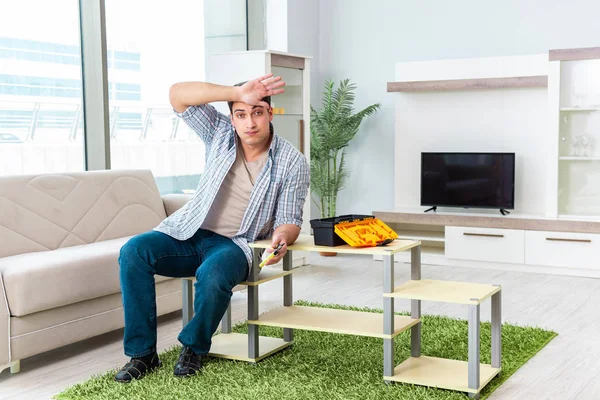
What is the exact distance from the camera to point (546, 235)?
18.3 ft

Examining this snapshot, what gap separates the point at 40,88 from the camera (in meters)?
4.58

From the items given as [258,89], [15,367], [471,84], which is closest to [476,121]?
[471,84]

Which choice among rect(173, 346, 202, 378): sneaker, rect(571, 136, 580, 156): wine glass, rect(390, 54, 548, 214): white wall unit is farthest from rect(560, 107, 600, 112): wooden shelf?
rect(173, 346, 202, 378): sneaker

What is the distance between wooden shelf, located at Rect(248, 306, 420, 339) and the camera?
3.03m

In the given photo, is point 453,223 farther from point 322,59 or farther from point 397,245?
point 397,245

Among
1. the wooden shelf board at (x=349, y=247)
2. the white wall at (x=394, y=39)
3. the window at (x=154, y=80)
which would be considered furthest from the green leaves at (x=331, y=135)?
the wooden shelf board at (x=349, y=247)

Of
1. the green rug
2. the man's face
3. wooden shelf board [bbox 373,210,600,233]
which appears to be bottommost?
the green rug

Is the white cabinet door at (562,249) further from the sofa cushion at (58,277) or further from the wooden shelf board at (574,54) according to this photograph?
the sofa cushion at (58,277)

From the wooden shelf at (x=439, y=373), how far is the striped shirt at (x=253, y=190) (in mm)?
769

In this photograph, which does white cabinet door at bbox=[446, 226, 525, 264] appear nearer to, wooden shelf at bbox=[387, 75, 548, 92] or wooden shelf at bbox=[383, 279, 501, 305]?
wooden shelf at bbox=[387, 75, 548, 92]

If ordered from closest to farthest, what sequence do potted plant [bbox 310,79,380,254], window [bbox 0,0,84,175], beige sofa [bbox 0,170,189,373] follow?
beige sofa [bbox 0,170,189,373] → window [bbox 0,0,84,175] → potted plant [bbox 310,79,380,254]

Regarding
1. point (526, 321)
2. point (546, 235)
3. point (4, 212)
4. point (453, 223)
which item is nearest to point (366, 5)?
point (453, 223)

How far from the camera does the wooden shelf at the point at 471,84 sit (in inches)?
227

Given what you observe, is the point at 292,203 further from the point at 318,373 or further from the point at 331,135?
the point at 331,135
